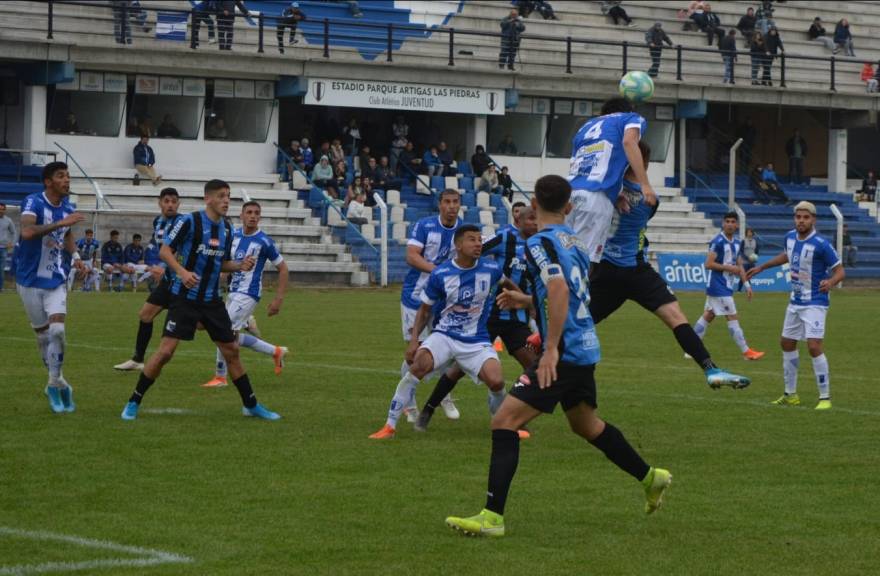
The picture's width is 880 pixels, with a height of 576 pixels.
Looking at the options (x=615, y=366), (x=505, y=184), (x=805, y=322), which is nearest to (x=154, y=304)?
(x=615, y=366)

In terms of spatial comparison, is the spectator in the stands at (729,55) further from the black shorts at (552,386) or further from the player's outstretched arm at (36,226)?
the black shorts at (552,386)

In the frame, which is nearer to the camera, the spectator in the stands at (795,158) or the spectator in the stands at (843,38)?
the spectator in the stands at (795,158)

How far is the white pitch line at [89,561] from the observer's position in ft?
23.6

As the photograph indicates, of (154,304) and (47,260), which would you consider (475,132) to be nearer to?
(154,304)

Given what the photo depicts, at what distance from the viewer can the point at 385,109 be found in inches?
1836

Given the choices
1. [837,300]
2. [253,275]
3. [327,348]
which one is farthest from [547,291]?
[837,300]

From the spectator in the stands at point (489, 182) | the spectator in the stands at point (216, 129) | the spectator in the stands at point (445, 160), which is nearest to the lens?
the spectator in the stands at point (216, 129)

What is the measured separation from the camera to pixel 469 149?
49.0m

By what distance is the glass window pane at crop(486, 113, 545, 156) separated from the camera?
1972 inches

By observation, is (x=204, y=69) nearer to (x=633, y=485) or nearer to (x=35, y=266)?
(x=35, y=266)

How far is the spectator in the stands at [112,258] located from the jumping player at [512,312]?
24.5 metres

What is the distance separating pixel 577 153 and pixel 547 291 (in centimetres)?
349

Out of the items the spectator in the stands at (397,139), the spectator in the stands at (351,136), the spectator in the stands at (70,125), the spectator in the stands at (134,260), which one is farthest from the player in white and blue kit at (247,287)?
the spectator in the stands at (397,139)

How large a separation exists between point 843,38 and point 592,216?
4860cm
